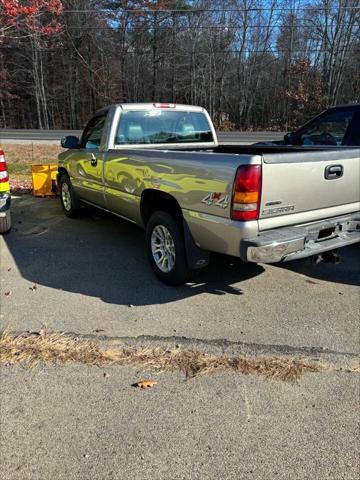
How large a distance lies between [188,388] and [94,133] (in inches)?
167

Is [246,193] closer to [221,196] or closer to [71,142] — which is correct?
[221,196]

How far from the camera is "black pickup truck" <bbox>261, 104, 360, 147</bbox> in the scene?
5994 millimetres

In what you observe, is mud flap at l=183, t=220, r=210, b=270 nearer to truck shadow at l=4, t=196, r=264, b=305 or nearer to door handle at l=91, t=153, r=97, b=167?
truck shadow at l=4, t=196, r=264, b=305

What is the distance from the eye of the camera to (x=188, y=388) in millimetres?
2934

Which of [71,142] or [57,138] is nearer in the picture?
[71,142]

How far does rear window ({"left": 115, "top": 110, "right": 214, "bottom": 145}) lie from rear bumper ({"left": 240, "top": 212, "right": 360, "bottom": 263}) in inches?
107

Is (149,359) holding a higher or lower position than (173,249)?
lower

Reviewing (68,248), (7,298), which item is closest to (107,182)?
(68,248)

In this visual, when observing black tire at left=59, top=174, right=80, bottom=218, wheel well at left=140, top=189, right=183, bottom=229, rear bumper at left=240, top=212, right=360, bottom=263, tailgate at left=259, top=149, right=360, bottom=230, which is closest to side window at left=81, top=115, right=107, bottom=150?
black tire at left=59, top=174, right=80, bottom=218

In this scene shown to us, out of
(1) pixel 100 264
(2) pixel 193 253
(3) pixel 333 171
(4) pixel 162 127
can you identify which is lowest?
(1) pixel 100 264

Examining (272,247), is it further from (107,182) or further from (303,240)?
(107,182)

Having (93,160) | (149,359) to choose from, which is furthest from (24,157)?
(149,359)

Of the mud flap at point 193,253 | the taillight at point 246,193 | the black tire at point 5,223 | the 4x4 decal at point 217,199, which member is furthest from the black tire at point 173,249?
the black tire at point 5,223

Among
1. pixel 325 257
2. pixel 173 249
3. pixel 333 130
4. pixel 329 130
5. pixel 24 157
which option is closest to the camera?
pixel 325 257
